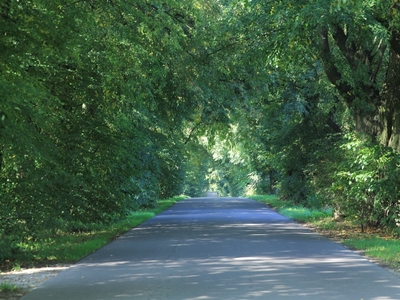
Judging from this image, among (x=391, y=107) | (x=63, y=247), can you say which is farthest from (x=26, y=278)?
(x=391, y=107)

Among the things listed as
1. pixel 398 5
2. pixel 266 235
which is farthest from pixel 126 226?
pixel 398 5

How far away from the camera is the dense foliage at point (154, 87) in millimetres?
11188

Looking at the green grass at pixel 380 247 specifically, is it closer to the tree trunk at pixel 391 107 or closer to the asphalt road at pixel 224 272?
the asphalt road at pixel 224 272

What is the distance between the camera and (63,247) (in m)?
18.3

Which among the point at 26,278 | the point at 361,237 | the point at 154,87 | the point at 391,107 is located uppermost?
the point at 154,87

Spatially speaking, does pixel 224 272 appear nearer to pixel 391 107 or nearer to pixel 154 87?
pixel 391 107

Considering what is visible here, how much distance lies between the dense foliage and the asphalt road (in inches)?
58.8

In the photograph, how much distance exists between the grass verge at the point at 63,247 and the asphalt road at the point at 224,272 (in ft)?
1.60

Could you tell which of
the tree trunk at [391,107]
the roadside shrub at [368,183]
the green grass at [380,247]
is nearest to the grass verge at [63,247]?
the green grass at [380,247]

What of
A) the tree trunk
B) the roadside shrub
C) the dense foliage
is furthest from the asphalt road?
the tree trunk

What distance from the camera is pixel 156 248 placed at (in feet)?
Answer: 58.4

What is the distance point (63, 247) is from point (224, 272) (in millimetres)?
6852

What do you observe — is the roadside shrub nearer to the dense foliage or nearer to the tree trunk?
the dense foliage

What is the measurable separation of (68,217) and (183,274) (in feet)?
12.1
